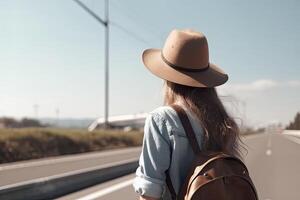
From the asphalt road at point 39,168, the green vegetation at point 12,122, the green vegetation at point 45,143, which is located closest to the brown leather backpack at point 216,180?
the asphalt road at point 39,168

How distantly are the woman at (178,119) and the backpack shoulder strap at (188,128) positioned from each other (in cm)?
2

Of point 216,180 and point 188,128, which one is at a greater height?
point 188,128

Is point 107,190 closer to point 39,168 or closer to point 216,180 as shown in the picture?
point 39,168

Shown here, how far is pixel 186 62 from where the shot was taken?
8.24 feet

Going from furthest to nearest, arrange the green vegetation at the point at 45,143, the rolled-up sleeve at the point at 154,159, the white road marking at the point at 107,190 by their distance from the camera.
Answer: the green vegetation at the point at 45,143 → the white road marking at the point at 107,190 → the rolled-up sleeve at the point at 154,159

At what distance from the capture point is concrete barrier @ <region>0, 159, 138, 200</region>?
7.60m

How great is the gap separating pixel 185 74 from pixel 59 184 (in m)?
7.58

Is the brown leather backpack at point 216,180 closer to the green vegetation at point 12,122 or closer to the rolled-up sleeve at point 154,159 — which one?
the rolled-up sleeve at point 154,159

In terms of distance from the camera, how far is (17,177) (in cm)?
1286

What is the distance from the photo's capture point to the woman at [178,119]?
2381 millimetres

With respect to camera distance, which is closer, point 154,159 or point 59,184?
point 154,159

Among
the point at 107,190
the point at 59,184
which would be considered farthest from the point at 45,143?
the point at 59,184

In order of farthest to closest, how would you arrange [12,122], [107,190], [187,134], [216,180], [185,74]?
[12,122]
[107,190]
[185,74]
[187,134]
[216,180]

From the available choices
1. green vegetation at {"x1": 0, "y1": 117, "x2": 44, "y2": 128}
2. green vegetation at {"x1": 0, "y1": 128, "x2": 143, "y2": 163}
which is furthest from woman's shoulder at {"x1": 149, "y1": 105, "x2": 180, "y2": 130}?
green vegetation at {"x1": 0, "y1": 117, "x2": 44, "y2": 128}
